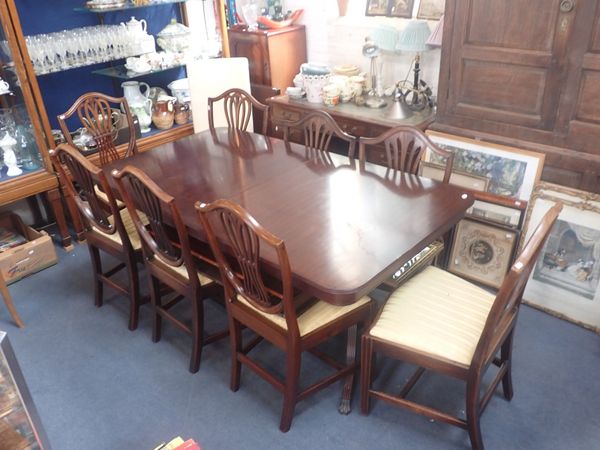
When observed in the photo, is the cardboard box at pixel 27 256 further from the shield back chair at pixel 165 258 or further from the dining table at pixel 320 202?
the shield back chair at pixel 165 258

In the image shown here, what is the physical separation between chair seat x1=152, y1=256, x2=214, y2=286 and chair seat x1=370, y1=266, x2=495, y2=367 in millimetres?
757

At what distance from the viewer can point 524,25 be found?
2.19m

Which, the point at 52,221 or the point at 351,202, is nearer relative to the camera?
the point at 351,202

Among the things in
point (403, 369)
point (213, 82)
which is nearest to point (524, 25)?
point (403, 369)

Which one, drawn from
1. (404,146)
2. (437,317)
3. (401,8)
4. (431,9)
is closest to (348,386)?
(437,317)

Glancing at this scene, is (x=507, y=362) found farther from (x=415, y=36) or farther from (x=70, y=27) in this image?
(x=70, y=27)

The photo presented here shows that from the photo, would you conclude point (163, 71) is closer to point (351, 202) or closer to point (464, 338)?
point (351, 202)

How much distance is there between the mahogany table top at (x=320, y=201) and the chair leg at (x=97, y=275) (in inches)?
18.6

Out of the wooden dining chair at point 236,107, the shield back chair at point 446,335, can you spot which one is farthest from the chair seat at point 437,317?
the wooden dining chair at point 236,107

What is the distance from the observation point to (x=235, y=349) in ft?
6.68

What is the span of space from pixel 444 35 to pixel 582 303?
4.72 feet

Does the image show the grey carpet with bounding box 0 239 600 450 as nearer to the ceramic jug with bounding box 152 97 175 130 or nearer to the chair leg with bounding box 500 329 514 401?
the chair leg with bounding box 500 329 514 401

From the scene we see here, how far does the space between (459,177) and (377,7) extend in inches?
54.5

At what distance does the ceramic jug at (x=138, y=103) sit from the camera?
346cm
